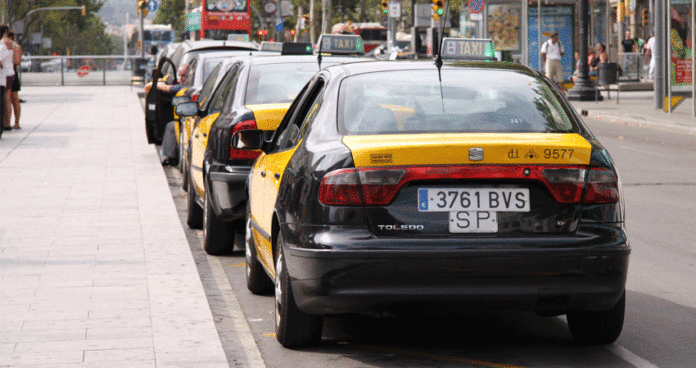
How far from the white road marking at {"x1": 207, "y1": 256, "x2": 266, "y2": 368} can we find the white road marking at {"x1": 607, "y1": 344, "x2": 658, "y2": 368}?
1.65 meters

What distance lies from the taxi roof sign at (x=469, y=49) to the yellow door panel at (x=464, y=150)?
2048 mm

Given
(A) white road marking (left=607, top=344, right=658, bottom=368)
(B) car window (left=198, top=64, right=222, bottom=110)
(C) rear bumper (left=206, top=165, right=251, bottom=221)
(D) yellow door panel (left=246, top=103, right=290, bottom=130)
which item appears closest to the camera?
(A) white road marking (left=607, top=344, right=658, bottom=368)

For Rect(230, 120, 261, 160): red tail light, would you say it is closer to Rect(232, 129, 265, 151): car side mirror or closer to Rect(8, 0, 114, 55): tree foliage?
Rect(232, 129, 265, 151): car side mirror

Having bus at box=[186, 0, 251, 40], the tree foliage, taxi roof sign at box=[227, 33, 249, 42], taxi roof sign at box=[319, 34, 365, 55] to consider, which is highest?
the tree foliage

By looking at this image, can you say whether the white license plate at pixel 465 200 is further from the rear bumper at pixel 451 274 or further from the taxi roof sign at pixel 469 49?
the taxi roof sign at pixel 469 49

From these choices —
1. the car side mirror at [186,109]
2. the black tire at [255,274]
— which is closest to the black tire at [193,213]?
the car side mirror at [186,109]

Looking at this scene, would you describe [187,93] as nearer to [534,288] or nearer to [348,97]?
[348,97]

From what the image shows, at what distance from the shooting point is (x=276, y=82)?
8.74 metres

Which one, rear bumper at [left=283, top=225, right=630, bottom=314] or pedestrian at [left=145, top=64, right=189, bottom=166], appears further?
pedestrian at [left=145, top=64, right=189, bottom=166]

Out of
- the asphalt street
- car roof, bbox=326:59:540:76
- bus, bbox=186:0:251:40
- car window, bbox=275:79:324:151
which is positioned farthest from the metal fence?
car roof, bbox=326:59:540:76

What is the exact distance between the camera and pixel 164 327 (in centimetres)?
570

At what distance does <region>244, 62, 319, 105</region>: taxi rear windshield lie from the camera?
→ 8492 millimetres

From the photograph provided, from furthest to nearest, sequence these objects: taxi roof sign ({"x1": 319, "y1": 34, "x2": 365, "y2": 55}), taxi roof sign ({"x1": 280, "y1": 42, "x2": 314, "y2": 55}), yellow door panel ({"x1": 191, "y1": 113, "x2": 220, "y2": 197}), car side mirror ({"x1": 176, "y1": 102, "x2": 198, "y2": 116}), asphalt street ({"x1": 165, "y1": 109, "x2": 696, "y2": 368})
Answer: taxi roof sign ({"x1": 319, "y1": 34, "x2": 365, "y2": 55}) → taxi roof sign ({"x1": 280, "y1": 42, "x2": 314, "y2": 55}) → car side mirror ({"x1": 176, "y1": 102, "x2": 198, "y2": 116}) → yellow door panel ({"x1": 191, "y1": 113, "x2": 220, "y2": 197}) → asphalt street ({"x1": 165, "y1": 109, "x2": 696, "y2": 368})

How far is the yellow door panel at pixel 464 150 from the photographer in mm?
4844
